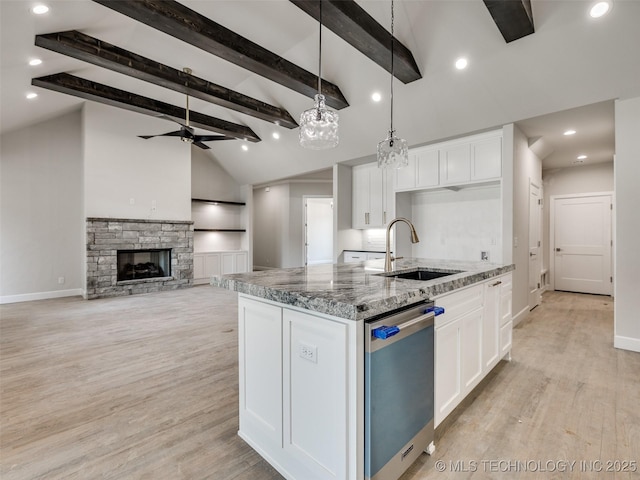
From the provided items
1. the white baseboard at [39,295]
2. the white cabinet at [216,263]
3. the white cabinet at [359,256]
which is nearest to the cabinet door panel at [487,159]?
the white cabinet at [359,256]

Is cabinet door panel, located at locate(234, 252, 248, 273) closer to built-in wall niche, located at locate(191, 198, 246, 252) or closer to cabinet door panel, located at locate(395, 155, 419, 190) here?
built-in wall niche, located at locate(191, 198, 246, 252)

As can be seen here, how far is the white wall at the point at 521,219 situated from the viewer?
421 centimetres

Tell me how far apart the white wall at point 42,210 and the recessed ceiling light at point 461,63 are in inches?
280

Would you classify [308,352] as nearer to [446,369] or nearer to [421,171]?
[446,369]

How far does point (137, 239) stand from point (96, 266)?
2.96 ft

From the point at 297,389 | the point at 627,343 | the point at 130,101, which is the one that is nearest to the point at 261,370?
the point at 297,389

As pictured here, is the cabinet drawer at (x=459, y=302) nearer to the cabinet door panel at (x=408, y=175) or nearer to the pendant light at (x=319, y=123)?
the pendant light at (x=319, y=123)

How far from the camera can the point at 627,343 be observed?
11.0 ft

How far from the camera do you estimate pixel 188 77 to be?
4.34 m

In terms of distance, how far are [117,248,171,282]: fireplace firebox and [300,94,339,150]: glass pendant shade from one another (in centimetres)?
582

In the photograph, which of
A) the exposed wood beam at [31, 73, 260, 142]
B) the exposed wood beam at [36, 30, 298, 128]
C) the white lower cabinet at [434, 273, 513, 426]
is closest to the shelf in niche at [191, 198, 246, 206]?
the exposed wood beam at [31, 73, 260, 142]

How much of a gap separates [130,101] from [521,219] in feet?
20.8

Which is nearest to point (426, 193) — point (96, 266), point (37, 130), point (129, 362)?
point (129, 362)

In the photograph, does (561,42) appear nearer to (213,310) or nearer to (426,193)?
(426,193)
